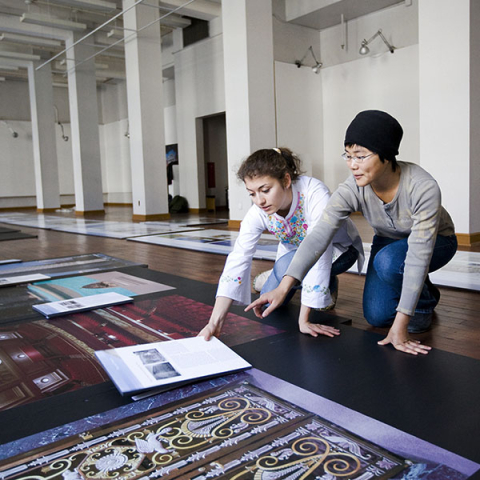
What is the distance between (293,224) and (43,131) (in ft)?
38.5

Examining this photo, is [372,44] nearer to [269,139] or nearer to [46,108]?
[269,139]

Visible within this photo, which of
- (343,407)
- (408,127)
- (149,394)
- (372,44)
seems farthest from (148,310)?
(372,44)

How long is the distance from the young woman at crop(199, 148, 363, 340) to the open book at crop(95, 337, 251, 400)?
10 cm

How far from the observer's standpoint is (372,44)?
7.96 metres

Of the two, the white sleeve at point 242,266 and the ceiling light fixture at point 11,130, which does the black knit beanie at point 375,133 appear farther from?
the ceiling light fixture at point 11,130

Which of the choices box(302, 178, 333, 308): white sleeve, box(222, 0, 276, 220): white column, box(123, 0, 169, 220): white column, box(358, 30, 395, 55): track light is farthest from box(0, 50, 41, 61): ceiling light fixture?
box(302, 178, 333, 308): white sleeve

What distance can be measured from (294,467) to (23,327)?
142cm

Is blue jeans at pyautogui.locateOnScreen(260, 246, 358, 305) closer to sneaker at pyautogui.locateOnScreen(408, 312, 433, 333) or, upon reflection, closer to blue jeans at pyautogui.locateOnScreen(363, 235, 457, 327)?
blue jeans at pyautogui.locateOnScreen(363, 235, 457, 327)

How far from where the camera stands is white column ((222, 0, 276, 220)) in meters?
6.13

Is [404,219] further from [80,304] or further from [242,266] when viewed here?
[80,304]

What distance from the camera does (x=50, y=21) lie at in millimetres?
8562

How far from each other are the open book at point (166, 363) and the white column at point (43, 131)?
11917 mm

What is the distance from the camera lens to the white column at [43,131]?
12.0 metres

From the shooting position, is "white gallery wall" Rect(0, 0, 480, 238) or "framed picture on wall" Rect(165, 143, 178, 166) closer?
"white gallery wall" Rect(0, 0, 480, 238)
